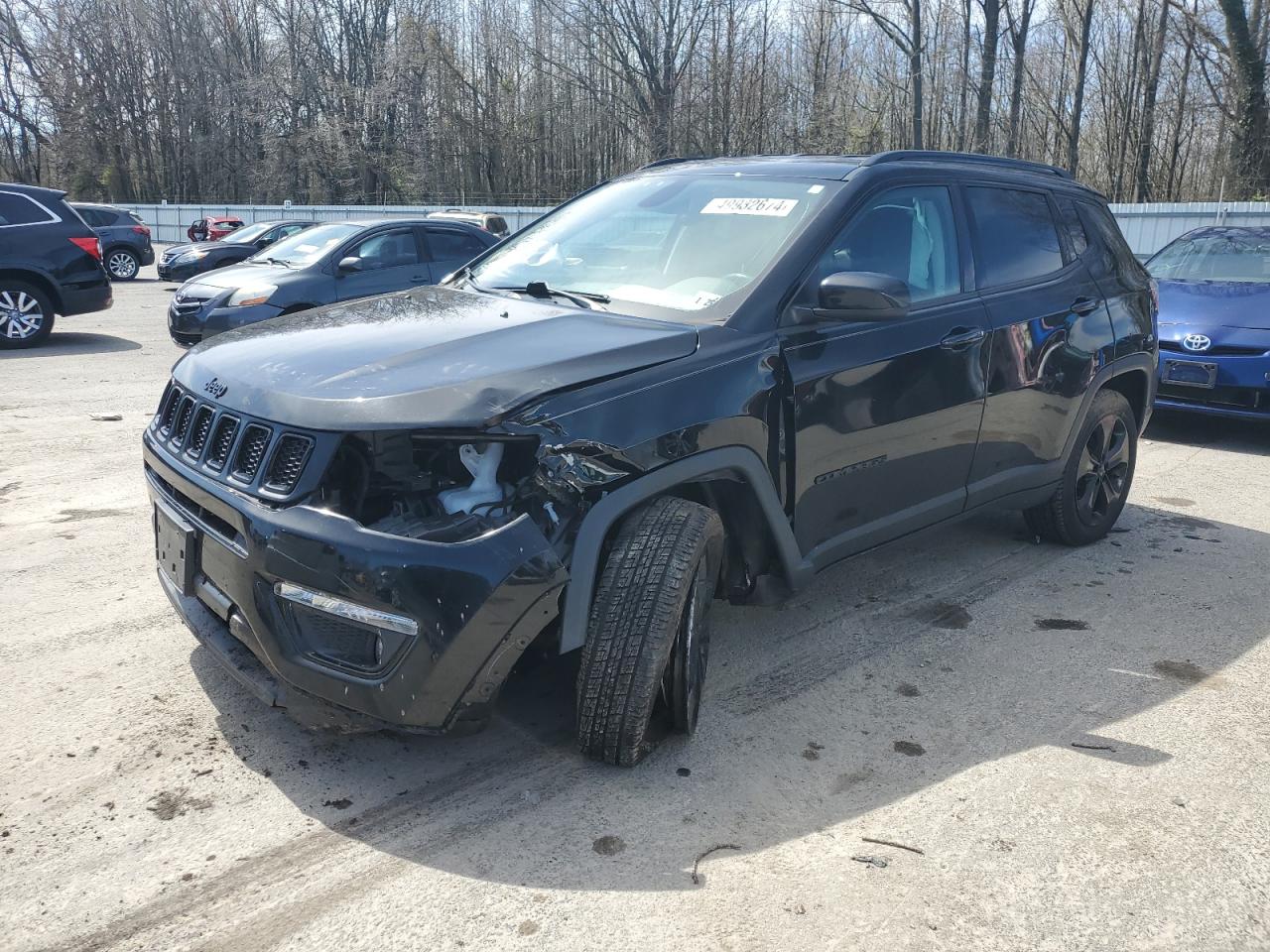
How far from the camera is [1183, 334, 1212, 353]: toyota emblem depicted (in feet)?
24.9

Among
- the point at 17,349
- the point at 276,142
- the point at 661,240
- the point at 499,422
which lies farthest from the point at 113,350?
the point at 276,142

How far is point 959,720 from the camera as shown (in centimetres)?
348

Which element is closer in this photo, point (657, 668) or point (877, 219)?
point (657, 668)

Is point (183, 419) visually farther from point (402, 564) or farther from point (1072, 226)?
point (1072, 226)

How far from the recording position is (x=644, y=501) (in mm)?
2977

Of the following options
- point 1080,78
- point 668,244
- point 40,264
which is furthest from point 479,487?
point 1080,78

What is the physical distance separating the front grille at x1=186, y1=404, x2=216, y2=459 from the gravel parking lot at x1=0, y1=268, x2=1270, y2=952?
33.9 inches

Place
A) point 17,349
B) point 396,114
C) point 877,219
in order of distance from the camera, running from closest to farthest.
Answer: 1. point 877,219
2. point 17,349
3. point 396,114

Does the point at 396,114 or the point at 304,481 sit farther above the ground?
the point at 396,114

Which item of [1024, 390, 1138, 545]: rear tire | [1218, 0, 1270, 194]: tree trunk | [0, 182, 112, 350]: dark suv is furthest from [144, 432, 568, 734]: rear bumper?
[1218, 0, 1270, 194]: tree trunk

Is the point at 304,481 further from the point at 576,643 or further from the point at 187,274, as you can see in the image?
the point at 187,274

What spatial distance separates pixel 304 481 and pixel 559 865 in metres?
1.18

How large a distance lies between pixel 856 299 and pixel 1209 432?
Result: 6.36m

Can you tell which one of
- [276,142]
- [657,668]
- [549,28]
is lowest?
[657,668]
